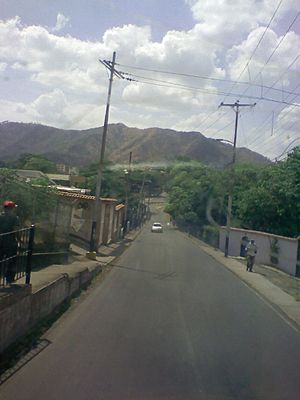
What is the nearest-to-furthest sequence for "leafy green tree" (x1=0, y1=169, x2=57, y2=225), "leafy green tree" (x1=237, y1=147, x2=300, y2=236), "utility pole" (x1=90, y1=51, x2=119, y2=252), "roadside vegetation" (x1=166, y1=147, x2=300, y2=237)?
"leafy green tree" (x1=0, y1=169, x2=57, y2=225) < "utility pole" (x1=90, y1=51, x2=119, y2=252) < "leafy green tree" (x1=237, y1=147, x2=300, y2=236) < "roadside vegetation" (x1=166, y1=147, x2=300, y2=237)

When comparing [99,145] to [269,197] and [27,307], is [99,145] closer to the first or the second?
[269,197]

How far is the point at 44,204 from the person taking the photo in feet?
60.9

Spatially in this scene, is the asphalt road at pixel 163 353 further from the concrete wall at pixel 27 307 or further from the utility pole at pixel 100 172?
the utility pole at pixel 100 172

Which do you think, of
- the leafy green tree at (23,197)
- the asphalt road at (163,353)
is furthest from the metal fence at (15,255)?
the leafy green tree at (23,197)

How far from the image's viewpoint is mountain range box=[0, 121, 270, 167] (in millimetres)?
66938

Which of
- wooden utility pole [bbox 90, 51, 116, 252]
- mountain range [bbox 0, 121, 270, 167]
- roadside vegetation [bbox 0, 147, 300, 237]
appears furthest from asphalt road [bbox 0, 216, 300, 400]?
mountain range [bbox 0, 121, 270, 167]

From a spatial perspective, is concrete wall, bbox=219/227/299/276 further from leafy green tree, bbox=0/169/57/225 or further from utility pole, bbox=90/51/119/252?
leafy green tree, bbox=0/169/57/225

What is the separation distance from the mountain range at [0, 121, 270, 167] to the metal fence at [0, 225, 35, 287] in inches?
1176

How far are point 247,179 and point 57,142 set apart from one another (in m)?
46.6

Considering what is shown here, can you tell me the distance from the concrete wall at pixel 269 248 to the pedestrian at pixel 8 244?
2080cm

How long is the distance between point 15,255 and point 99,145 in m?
53.3

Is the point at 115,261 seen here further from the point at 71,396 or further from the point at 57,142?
the point at 57,142

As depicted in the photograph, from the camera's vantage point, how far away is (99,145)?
6197 cm

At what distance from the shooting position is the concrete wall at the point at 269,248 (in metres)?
28.8
